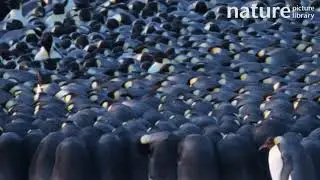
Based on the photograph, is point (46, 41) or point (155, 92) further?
point (46, 41)

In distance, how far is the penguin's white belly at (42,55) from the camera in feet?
43.8

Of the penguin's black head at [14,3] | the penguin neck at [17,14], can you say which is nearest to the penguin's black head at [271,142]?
the penguin neck at [17,14]

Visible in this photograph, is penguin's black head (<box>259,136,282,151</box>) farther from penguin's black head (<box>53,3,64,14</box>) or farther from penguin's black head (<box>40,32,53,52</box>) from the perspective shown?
penguin's black head (<box>53,3,64,14</box>)

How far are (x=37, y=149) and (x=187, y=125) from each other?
132cm

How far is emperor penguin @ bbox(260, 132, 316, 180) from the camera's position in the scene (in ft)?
28.9

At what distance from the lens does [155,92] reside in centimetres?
1100

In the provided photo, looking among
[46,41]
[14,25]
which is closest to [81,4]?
[14,25]

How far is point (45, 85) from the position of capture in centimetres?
1157

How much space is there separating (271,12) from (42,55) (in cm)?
388

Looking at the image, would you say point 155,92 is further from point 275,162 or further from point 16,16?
point 16,16

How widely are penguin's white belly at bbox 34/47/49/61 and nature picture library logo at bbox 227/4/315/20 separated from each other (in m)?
3.14

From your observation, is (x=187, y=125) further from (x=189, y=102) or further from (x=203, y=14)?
(x=203, y=14)

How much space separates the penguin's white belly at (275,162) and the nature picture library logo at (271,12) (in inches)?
264

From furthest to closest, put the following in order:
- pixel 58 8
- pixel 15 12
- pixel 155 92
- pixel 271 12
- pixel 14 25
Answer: pixel 15 12 < pixel 271 12 < pixel 58 8 < pixel 14 25 < pixel 155 92
